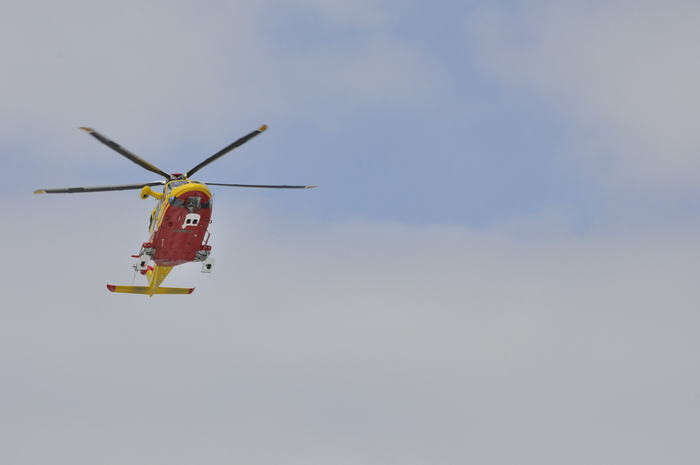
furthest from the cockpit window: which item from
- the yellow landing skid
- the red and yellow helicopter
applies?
the yellow landing skid

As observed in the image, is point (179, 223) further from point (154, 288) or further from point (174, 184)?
point (154, 288)

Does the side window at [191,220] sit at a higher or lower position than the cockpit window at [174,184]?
lower

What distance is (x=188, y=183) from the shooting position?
113312 millimetres

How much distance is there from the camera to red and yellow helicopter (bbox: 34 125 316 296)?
371 feet

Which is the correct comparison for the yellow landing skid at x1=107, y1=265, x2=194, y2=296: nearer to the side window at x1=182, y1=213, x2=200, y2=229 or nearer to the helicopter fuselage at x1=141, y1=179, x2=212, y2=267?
the helicopter fuselage at x1=141, y1=179, x2=212, y2=267

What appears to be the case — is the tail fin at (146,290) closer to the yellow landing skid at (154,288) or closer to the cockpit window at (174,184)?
the yellow landing skid at (154,288)

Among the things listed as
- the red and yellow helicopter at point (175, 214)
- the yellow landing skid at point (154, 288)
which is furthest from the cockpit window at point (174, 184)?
the yellow landing skid at point (154, 288)

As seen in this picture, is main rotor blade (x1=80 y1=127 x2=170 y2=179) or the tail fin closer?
main rotor blade (x1=80 y1=127 x2=170 y2=179)

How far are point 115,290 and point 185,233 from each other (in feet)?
38.1

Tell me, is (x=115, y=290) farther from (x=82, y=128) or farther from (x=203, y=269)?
(x=82, y=128)

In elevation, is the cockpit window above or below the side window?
above

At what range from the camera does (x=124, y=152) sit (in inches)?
4414

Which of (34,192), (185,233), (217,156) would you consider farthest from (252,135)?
(34,192)

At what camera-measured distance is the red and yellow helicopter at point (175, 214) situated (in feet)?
371
